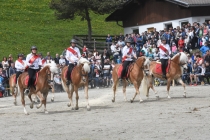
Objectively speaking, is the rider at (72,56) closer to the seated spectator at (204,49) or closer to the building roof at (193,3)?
the seated spectator at (204,49)

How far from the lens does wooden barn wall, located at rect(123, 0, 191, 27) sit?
149 feet

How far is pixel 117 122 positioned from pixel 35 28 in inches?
1859

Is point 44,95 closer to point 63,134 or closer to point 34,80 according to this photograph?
point 34,80

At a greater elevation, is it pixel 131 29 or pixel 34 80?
pixel 131 29

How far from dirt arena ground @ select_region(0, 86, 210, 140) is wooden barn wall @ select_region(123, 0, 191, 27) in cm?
2346

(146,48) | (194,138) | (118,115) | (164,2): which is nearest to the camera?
(194,138)

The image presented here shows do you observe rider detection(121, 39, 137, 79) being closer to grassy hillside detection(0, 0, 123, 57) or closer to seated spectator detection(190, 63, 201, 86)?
seated spectator detection(190, 63, 201, 86)

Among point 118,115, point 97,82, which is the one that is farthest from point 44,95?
point 97,82

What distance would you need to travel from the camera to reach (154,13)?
161 ft

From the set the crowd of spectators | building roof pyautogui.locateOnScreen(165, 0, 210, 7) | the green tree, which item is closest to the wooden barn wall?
building roof pyautogui.locateOnScreen(165, 0, 210, 7)

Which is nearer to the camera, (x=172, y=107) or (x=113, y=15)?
(x=172, y=107)

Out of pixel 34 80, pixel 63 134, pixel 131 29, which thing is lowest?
pixel 63 134

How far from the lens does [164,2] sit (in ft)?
157

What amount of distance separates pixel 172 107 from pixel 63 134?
21.3ft
